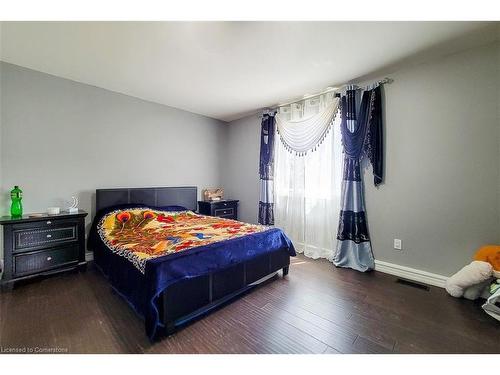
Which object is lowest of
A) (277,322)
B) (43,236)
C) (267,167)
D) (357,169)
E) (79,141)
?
(277,322)

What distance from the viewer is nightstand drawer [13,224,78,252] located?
90.8 inches

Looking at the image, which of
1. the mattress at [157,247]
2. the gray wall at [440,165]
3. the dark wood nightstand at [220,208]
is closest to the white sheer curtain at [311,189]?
the gray wall at [440,165]

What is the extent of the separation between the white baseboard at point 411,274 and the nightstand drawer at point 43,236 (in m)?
3.94

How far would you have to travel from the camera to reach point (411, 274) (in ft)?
8.38

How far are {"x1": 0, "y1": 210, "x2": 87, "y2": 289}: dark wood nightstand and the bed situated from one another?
24 centimetres

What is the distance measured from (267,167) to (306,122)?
1039 millimetres

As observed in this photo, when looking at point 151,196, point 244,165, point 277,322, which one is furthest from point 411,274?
point 151,196

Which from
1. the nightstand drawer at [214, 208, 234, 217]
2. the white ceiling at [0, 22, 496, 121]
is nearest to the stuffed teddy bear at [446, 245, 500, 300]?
the white ceiling at [0, 22, 496, 121]

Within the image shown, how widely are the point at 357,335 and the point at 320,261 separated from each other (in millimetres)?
1614

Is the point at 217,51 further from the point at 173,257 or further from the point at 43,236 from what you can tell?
the point at 43,236

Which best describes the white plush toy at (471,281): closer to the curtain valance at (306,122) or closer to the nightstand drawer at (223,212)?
the curtain valance at (306,122)

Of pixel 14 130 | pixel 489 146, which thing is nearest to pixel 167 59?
pixel 14 130

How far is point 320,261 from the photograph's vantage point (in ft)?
10.5
